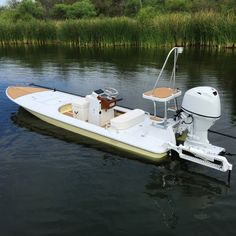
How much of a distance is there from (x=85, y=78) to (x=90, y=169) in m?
9.58

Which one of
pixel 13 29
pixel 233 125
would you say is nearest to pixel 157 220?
pixel 233 125

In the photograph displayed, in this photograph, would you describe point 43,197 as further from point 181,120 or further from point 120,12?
point 120,12

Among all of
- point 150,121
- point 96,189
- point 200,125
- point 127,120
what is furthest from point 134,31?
point 96,189

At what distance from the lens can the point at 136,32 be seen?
25484 millimetres

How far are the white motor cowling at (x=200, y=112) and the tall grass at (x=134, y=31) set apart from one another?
53.2 feet

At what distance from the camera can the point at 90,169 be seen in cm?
776

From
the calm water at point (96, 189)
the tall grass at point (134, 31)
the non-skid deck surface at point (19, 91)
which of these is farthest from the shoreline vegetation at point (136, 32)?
the non-skid deck surface at point (19, 91)

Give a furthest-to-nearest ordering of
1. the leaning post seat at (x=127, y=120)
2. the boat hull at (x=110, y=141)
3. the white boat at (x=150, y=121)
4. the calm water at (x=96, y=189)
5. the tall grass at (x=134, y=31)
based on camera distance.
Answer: the tall grass at (x=134, y=31) → the leaning post seat at (x=127, y=120) → the boat hull at (x=110, y=141) → the white boat at (x=150, y=121) → the calm water at (x=96, y=189)

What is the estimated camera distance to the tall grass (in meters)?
23.3

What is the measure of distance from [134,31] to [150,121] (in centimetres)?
1748

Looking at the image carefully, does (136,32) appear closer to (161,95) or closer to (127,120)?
(127,120)

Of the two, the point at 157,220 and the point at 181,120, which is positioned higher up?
the point at 181,120

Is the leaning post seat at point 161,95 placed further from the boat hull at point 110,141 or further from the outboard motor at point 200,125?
the boat hull at point 110,141

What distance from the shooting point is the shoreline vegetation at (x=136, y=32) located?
23328 millimetres
